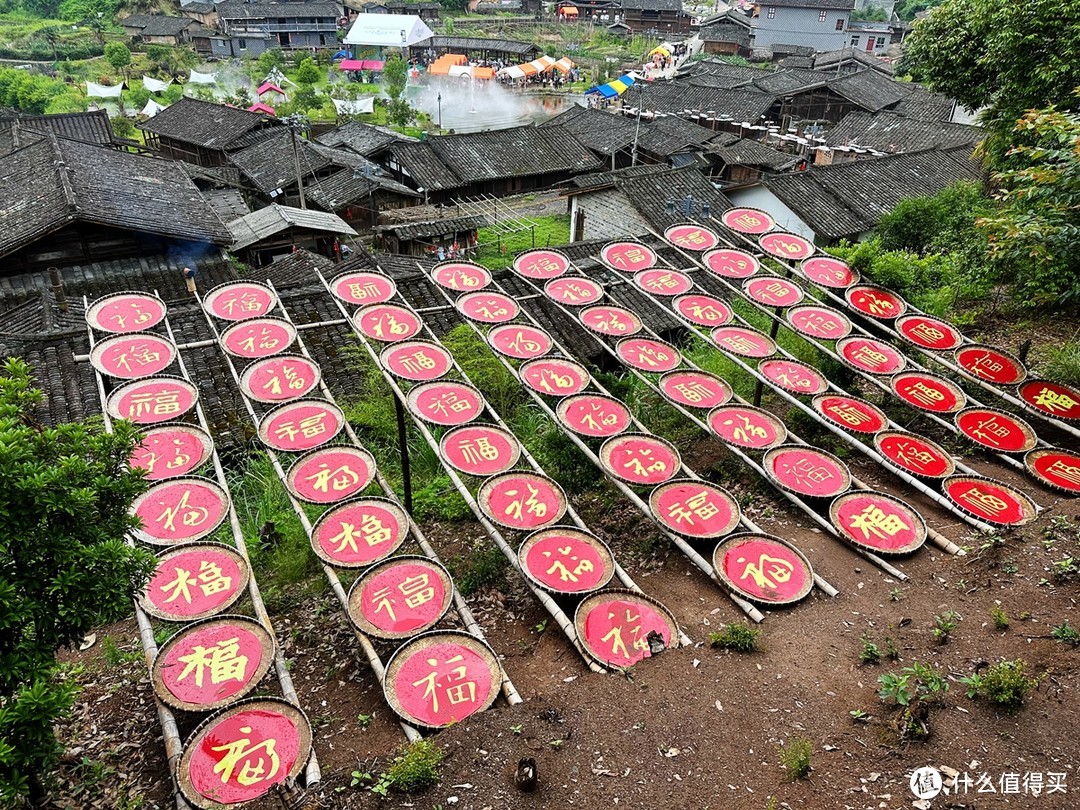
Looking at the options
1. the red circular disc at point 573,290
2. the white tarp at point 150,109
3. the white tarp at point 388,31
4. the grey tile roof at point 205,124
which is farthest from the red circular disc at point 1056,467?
the white tarp at point 388,31

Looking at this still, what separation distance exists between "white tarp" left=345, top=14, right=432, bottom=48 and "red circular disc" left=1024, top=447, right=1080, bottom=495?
79.2 meters

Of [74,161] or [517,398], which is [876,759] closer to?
[517,398]

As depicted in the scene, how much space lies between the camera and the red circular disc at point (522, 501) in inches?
372

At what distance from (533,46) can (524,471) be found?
76.4 metres

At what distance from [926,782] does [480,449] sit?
263 inches

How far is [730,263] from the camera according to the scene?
15336mm

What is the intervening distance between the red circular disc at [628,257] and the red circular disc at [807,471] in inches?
236

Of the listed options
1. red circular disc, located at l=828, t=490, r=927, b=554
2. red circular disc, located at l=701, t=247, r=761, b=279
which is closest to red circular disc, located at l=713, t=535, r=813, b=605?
red circular disc, located at l=828, t=490, r=927, b=554

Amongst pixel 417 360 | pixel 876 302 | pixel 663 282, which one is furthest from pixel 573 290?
pixel 876 302

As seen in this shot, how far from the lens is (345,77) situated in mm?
74062

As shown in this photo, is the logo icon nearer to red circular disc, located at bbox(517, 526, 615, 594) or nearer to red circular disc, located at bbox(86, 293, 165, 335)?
red circular disc, located at bbox(517, 526, 615, 594)

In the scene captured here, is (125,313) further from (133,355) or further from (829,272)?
(829,272)

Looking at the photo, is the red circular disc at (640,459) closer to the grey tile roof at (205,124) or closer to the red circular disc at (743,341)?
the red circular disc at (743,341)

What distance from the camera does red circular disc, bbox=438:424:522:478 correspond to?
10141 millimetres
